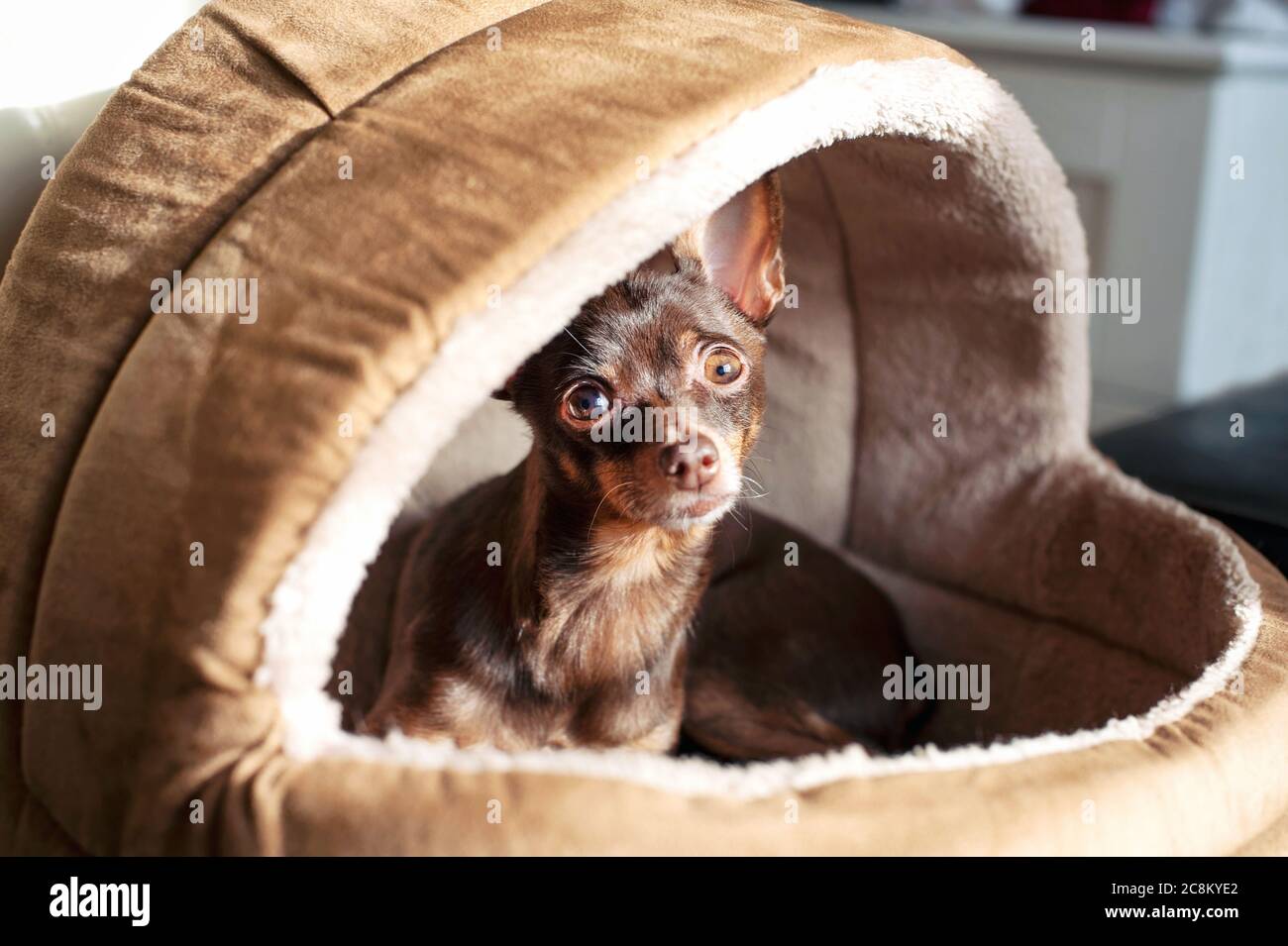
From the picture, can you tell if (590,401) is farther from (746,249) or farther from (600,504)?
(746,249)

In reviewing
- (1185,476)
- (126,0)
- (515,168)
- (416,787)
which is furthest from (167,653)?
(1185,476)

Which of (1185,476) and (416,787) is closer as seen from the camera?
(416,787)

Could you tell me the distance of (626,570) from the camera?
6.12 feet

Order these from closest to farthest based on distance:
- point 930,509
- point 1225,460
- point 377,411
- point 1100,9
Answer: point 377,411 → point 930,509 → point 1225,460 → point 1100,9

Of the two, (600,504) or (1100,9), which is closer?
(600,504)

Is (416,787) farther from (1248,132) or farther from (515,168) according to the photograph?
(1248,132)

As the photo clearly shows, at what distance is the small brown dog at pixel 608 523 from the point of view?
1689 millimetres

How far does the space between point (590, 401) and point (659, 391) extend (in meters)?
0.09

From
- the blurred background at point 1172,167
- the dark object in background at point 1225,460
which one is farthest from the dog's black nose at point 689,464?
the blurred background at point 1172,167

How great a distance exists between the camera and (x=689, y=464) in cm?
157

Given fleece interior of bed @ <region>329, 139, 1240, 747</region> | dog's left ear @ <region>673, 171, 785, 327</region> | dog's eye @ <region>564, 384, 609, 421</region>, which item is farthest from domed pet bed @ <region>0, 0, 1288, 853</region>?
dog's eye @ <region>564, 384, 609, 421</region>

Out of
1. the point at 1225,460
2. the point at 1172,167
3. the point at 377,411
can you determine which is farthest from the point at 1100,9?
the point at 377,411
